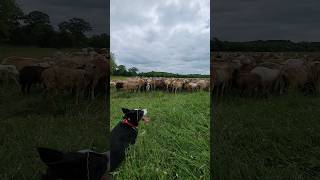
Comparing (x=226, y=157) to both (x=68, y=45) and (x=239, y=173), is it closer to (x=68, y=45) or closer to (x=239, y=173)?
(x=239, y=173)

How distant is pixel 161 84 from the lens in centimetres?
402

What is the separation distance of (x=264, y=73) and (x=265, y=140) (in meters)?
1.23

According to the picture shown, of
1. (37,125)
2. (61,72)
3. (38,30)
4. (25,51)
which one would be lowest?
(37,125)

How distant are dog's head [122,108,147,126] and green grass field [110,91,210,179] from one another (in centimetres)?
13

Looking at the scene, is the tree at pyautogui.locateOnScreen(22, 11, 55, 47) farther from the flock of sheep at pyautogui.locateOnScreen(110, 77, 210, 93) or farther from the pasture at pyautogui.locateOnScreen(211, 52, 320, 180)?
the pasture at pyautogui.locateOnScreen(211, 52, 320, 180)

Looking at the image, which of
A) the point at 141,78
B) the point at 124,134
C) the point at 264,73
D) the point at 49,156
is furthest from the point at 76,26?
the point at 264,73

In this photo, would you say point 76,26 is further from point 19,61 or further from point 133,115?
point 133,115

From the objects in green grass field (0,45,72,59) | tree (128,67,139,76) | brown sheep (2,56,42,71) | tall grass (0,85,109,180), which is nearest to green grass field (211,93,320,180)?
tree (128,67,139,76)

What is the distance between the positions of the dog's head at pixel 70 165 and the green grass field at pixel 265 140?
1208 mm

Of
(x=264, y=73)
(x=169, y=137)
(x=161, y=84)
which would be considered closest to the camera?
(x=169, y=137)

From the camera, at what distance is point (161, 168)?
11.7 ft

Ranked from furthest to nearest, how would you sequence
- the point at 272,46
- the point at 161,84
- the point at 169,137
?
the point at 272,46 → the point at 161,84 → the point at 169,137

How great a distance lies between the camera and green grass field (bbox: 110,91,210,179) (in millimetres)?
3532

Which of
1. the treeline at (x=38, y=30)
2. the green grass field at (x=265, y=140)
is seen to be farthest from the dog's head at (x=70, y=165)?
the treeline at (x=38, y=30)
